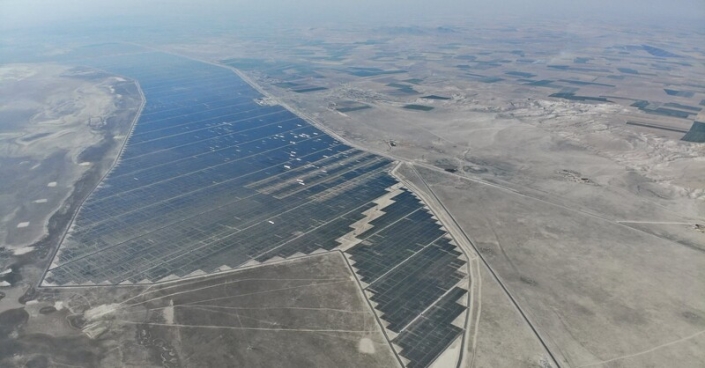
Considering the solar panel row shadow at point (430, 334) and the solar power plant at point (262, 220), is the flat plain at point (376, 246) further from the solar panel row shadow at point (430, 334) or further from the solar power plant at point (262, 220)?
the solar power plant at point (262, 220)

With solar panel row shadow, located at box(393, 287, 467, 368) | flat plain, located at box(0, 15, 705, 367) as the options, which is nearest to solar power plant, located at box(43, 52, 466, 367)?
solar panel row shadow, located at box(393, 287, 467, 368)

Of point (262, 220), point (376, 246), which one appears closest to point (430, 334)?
point (376, 246)

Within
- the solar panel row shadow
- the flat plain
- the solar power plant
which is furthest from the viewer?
the solar power plant

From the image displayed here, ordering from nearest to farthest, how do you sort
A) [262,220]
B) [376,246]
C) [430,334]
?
[430,334]
[376,246]
[262,220]

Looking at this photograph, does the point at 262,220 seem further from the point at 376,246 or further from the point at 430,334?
the point at 430,334

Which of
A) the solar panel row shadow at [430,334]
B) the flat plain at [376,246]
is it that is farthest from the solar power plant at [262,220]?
the flat plain at [376,246]

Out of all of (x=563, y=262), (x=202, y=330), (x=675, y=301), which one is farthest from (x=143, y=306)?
(x=675, y=301)

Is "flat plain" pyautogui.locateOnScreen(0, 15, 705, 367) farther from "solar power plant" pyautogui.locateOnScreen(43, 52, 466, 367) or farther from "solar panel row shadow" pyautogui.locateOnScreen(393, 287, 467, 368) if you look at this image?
"solar power plant" pyautogui.locateOnScreen(43, 52, 466, 367)

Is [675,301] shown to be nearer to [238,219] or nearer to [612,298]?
[612,298]
